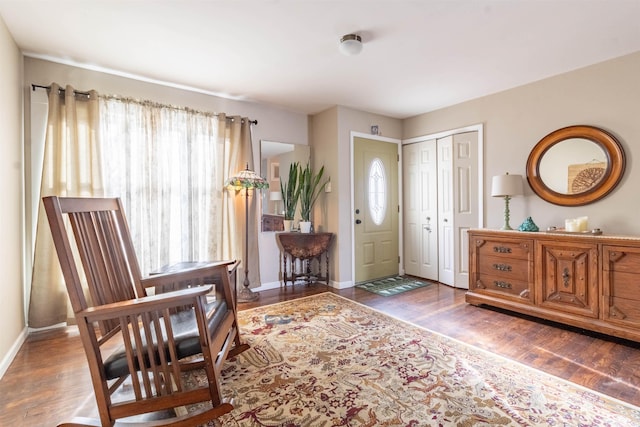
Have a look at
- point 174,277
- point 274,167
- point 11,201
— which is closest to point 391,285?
point 274,167

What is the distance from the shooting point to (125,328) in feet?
4.35

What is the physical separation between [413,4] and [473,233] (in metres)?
2.31

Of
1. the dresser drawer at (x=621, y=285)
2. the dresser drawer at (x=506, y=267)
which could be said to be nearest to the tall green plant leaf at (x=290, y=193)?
the dresser drawer at (x=506, y=267)

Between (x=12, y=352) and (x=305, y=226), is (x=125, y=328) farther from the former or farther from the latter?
(x=305, y=226)

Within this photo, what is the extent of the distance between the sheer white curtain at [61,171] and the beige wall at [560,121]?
4047 mm

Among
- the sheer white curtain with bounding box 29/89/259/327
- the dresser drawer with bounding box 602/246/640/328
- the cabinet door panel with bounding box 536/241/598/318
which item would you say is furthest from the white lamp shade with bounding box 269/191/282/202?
the dresser drawer with bounding box 602/246/640/328

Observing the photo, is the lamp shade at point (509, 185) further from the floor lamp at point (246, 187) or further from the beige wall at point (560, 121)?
the floor lamp at point (246, 187)

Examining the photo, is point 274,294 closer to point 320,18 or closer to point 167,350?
point 167,350

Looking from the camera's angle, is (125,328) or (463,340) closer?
(125,328)

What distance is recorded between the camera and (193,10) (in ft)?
6.63

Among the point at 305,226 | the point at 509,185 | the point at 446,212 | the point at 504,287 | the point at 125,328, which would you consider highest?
the point at 509,185

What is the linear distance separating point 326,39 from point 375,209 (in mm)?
2513

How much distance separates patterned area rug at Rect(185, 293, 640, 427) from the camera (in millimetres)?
1521

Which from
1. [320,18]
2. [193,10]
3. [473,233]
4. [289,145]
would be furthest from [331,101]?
[473,233]
